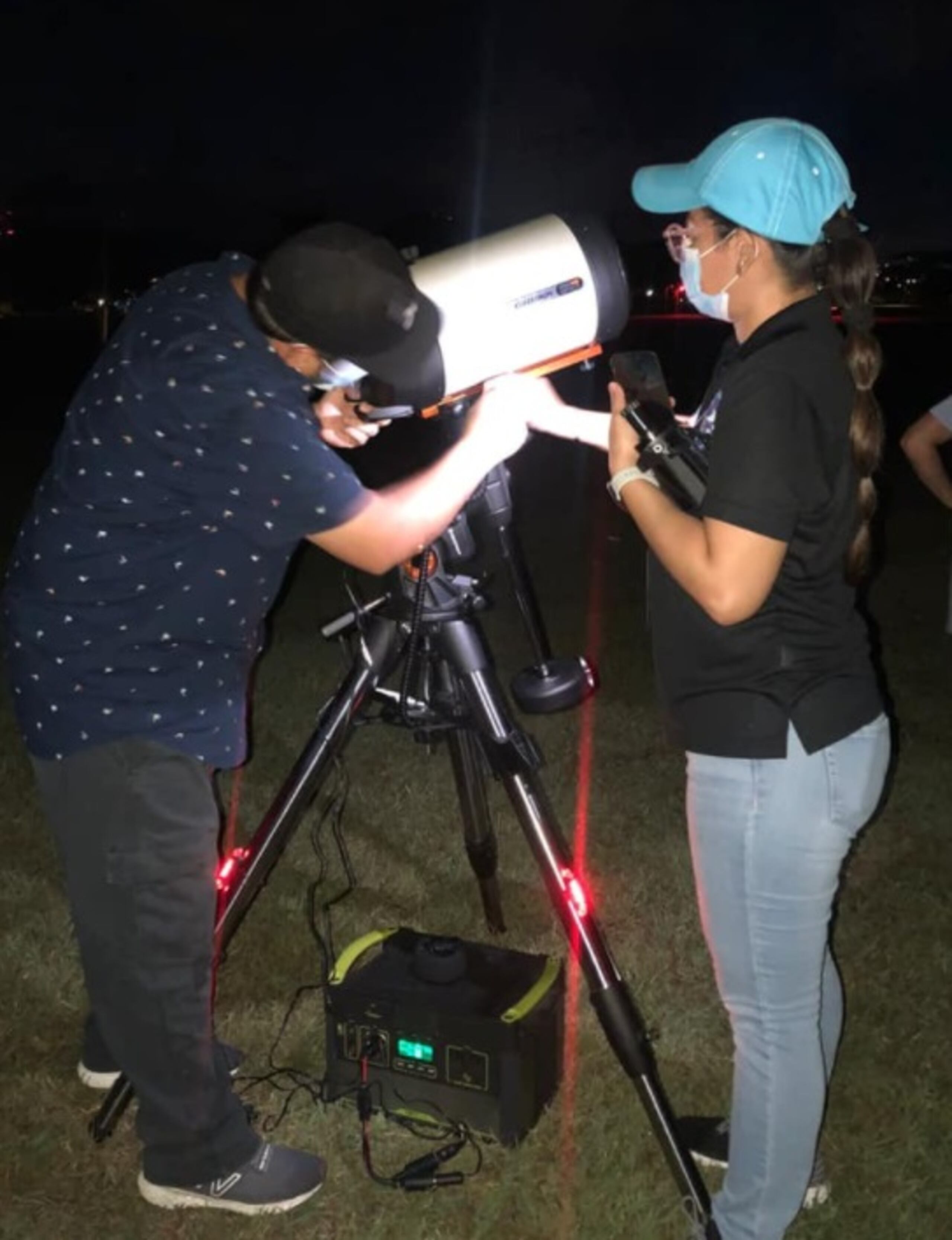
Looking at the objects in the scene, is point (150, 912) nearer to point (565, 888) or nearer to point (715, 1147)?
point (565, 888)

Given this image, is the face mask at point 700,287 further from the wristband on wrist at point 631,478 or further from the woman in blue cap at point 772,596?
the wristband on wrist at point 631,478

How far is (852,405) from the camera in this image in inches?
82.0

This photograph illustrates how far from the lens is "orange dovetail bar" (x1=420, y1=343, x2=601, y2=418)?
2.52m

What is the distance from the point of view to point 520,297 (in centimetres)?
248

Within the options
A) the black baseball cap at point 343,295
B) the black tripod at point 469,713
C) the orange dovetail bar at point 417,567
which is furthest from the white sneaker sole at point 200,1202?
the black baseball cap at point 343,295

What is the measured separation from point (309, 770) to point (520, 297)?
1.34m

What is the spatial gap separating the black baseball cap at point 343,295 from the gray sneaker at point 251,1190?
5.91 feet

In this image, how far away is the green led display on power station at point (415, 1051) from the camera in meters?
3.07

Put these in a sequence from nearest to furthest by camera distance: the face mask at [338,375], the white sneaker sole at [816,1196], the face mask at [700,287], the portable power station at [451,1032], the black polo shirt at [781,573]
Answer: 1. the black polo shirt at [781,573]
2. the face mask at [700,287]
3. the face mask at [338,375]
4. the white sneaker sole at [816,1196]
5. the portable power station at [451,1032]

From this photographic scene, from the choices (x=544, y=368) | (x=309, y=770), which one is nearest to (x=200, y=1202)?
(x=309, y=770)

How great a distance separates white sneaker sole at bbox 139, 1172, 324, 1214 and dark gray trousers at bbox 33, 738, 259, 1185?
112mm

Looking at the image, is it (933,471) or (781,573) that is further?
(933,471)

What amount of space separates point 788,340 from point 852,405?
156mm

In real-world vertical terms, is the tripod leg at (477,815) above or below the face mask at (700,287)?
below
